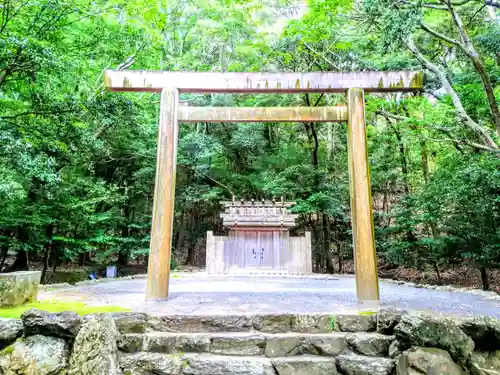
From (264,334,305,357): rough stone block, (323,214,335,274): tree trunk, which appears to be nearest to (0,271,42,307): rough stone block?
(264,334,305,357): rough stone block

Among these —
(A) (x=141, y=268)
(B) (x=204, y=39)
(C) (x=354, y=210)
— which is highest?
(B) (x=204, y=39)

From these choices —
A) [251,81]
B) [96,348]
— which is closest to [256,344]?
[96,348]

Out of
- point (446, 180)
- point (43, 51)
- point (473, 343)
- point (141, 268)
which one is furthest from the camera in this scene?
point (141, 268)

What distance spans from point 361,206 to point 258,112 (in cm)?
241

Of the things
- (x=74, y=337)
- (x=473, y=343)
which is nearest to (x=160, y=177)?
(x=74, y=337)

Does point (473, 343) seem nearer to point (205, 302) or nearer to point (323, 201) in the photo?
point (205, 302)

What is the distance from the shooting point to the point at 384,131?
16.9 metres

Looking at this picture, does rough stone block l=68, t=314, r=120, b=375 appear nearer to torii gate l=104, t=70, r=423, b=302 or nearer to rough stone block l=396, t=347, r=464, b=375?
torii gate l=104, t=70, r=423, b=302

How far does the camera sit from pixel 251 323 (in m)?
3.38

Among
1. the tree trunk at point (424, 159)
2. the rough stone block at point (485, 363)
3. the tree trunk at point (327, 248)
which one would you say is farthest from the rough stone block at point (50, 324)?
the tree trunk at point (424, 159)

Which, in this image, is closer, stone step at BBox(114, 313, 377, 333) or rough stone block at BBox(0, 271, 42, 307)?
stone step at BBox(114, 313, 377, 333)

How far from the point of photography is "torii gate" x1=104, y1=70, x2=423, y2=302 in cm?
486

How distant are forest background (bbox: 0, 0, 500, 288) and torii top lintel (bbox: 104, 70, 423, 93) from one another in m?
1.39

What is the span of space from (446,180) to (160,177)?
8.28m
